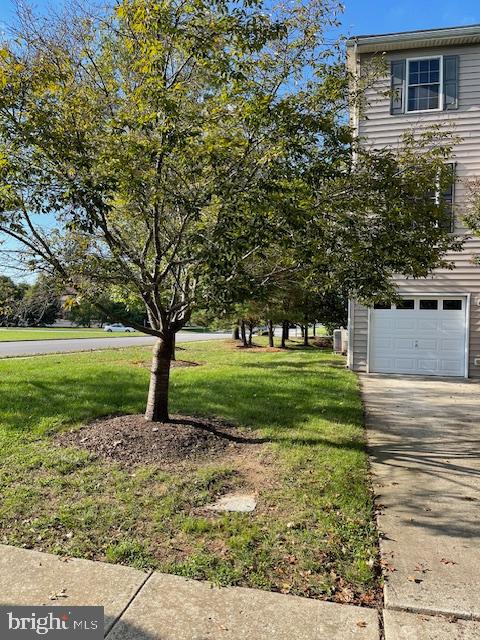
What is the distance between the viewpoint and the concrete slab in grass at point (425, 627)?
2572mm

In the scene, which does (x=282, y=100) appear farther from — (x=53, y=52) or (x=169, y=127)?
(x=53, y=52)

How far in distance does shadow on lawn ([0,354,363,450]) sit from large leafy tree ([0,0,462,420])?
228cm

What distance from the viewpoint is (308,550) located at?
135 inches

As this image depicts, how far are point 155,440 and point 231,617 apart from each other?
2.95 meters

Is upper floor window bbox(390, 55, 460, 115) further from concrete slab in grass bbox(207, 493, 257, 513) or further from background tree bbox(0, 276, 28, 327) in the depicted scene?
concrete slab in grass bbox(207, 493, 257, 513)

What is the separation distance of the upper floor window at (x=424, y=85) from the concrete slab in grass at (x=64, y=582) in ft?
43.7

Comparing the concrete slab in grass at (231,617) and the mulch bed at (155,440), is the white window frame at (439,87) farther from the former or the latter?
the concrete slab in grass at (231,617)

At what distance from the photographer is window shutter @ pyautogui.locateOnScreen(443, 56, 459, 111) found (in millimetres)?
12633

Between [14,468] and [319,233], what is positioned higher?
[319,233]

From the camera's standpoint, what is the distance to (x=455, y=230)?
12.3 meters

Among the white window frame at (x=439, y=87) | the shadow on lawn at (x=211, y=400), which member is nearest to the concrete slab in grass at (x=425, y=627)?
the shadow on lawn at (x=211, y=400)

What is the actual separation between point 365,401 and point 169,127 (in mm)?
6708

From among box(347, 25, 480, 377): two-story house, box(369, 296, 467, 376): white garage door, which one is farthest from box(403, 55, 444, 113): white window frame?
box(369, 296, 467, 376): white garage door

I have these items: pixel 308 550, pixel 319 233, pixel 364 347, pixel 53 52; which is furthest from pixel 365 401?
pixel 53 52
